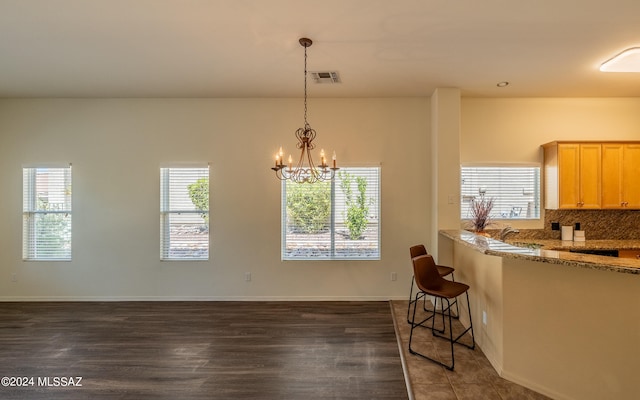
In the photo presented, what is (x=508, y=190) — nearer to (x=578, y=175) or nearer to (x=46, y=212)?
(x=578, y=175)

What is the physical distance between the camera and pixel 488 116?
4219 millimetres

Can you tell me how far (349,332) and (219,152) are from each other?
3079 millimetres

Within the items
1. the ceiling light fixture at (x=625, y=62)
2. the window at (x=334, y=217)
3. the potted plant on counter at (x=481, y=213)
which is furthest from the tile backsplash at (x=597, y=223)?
the window at (x=334, y=217)

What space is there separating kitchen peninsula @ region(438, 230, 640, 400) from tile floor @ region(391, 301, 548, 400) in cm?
12

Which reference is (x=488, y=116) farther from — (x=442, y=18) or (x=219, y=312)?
(x=219, y=312)

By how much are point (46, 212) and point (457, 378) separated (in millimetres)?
5785

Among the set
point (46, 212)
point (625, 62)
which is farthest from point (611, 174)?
point (46, 212)

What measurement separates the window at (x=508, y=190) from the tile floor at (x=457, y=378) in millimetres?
2125

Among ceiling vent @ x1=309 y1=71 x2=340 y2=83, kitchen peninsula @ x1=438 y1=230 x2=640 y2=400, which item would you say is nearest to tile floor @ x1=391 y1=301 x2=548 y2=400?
kitchen peninsula @ x1=438 y1=230 x2=640 y2=400

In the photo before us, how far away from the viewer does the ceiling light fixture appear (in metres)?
2.79

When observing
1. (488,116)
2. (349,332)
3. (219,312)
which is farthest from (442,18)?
(219,312)

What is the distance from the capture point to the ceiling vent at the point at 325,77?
3.42 m

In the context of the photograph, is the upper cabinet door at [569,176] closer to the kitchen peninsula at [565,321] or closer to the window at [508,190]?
the window at [508,190]

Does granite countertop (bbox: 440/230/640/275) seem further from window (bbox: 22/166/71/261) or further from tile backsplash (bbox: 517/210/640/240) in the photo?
window (bbox: 22/166/71/261)
